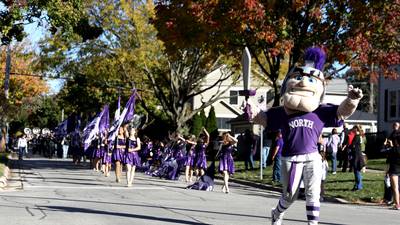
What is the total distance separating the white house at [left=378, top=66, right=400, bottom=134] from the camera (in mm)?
33094

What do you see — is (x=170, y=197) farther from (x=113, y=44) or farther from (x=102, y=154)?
(x=113, y=44)

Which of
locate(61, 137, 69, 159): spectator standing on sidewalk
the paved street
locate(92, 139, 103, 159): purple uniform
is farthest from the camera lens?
locate(61, 137, 69, 159): spectator standing on sidewalk

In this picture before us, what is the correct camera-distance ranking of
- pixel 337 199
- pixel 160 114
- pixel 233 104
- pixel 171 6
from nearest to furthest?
pixel 337 199
pixel 171 6
pixel 160 114
pixel 233 104

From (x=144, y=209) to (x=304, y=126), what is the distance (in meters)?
4.44

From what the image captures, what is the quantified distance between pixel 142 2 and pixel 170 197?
2024 centimetres

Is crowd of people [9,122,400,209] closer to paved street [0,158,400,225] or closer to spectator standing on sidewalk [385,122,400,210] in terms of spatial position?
spectator standing on sidewalk [385,122,400,210]

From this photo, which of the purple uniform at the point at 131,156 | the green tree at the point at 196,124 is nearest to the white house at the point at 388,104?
the green tree at the point at 196,124

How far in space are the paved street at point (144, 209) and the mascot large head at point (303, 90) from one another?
8.24 feet

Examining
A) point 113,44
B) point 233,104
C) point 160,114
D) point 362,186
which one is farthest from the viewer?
point 233,104

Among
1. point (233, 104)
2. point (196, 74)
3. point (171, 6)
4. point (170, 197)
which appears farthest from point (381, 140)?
point (233, 104)

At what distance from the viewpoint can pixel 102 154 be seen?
24516 mm

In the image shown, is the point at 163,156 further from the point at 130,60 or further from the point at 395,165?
A: the point at 395,165

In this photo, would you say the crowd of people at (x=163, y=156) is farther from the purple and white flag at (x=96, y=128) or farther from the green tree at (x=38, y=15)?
the green tree at (x=38, y=15)

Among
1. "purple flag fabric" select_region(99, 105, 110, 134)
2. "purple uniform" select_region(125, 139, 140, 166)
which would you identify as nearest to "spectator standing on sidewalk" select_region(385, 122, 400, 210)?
"purple uniform" select_region(125, 139, 140, 166)
